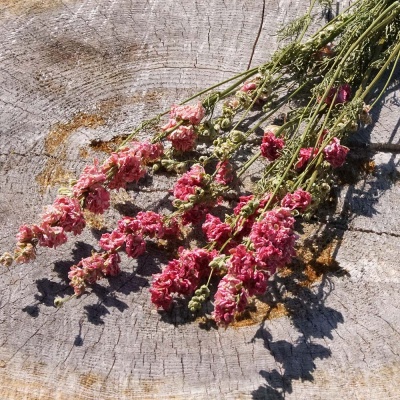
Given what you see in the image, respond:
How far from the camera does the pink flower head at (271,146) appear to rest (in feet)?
6.52

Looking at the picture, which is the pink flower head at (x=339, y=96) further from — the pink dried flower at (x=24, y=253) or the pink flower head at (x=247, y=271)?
the pink dried flower at (x=24, y=253)

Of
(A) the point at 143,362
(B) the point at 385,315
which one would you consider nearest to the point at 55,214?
(A) the point at 143,362

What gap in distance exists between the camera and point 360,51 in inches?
86.2

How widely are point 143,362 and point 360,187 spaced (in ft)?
2.91

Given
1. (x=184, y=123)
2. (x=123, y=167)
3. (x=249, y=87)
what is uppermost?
(x=249, y=87)

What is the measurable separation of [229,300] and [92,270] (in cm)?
43

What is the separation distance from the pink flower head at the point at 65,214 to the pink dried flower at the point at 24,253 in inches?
3.2

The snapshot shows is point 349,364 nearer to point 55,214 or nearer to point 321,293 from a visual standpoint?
point 321,293

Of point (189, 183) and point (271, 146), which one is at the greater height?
point (271, 146)

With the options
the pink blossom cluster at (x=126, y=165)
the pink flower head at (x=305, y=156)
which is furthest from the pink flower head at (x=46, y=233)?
the pink flower head at (x=305, y=156)

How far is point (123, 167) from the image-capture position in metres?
1.89

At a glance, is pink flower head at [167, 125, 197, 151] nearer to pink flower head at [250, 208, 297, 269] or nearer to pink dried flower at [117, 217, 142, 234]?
pink dried flower at [117, 217, 142, 234]

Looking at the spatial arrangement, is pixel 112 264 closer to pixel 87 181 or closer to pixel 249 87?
pixel 87 181

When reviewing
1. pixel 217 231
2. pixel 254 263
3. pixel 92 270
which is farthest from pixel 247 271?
pixel 92 270
